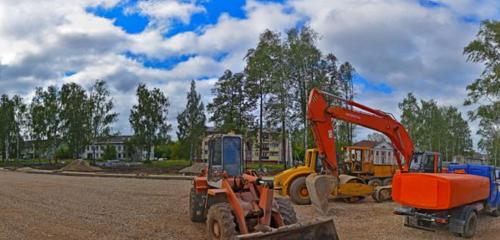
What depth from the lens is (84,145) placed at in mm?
57219

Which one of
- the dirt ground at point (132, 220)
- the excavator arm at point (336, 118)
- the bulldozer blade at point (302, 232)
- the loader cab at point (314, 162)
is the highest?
the excavator arm at point (336, 118)

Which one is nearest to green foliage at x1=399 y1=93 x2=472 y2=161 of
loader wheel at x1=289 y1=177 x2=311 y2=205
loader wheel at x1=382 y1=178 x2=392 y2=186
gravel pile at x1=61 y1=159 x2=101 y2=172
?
gravel pile at x1=61 y1=159 x2=101 y2=172

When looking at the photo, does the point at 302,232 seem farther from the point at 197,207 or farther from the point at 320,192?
the point at 320,192

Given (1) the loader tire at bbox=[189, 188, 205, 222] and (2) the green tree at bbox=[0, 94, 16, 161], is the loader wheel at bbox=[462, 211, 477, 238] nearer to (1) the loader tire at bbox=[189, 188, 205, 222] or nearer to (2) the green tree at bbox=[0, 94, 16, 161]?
(1) the loader tire at bbox=[189, 188, 205, 222]

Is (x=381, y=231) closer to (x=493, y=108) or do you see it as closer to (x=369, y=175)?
(x=369, y=175)

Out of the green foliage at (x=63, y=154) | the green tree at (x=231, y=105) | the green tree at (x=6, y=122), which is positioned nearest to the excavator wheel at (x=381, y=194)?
the green tree at (x=231, y=105)

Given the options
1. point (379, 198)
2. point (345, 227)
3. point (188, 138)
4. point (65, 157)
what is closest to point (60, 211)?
point (345, 227)

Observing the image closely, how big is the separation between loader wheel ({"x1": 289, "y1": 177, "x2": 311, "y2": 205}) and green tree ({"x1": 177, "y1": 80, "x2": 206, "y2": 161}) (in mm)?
39968

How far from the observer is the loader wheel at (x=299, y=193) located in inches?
651

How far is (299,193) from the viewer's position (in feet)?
54.5

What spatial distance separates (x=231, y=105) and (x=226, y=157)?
36.7 metres

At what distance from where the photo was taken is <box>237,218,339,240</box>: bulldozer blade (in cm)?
735

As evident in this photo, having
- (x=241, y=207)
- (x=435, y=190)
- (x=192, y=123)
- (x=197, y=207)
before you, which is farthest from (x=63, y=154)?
(x=435, y=190)

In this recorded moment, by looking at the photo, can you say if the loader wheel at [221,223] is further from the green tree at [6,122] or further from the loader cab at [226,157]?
the green tree at [6,122]
